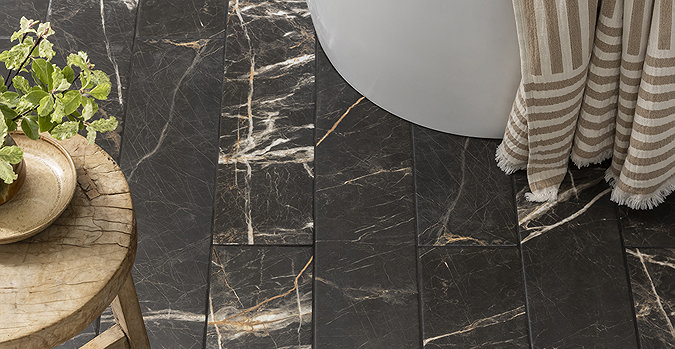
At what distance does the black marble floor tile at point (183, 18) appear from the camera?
72.7 inches

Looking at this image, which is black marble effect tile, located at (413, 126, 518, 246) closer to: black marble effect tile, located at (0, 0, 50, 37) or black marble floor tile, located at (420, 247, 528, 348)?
black marble floor tile, located at (420, 247, 528, 348)

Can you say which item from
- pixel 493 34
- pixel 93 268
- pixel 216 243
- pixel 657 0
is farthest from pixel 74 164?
pixel 657 0

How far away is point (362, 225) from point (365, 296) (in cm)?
17

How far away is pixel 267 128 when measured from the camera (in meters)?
1.69

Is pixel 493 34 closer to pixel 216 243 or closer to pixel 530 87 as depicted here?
pixel 530 87

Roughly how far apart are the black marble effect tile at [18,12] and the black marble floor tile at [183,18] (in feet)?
0.86

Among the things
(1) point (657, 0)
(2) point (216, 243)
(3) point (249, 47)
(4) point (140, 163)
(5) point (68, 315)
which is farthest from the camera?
(3) point (249, 47)

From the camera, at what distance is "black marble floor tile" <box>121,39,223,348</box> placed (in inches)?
56.6

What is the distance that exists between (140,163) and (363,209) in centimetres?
53

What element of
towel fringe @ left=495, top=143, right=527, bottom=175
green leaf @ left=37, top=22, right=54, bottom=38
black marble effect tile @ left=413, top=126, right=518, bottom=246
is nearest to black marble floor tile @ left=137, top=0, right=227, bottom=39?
black marble effect tile @ left=413, top=126, right=518, bottom=246

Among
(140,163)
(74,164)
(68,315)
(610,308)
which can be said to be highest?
(74,164)

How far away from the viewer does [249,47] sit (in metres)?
1.82

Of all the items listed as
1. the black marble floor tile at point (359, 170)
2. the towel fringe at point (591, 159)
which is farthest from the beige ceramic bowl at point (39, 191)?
the towel fringe at point (591, 159)

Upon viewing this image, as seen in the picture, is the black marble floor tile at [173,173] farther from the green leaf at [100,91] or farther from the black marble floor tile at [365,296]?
the green leaf at [100,91]
